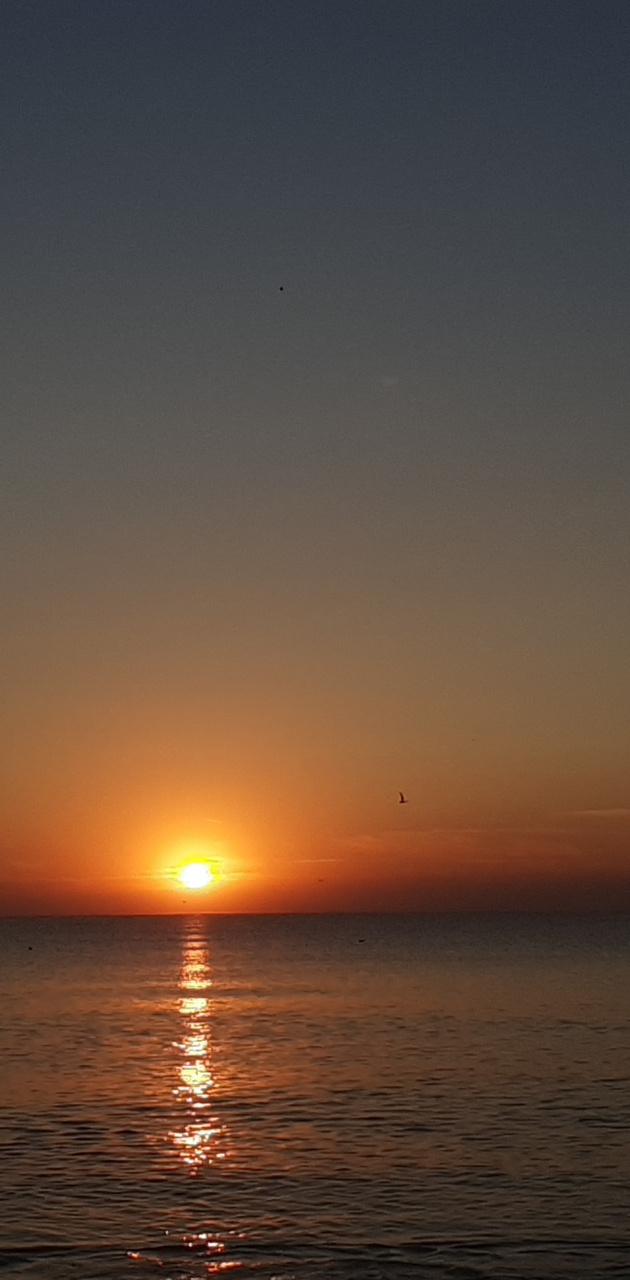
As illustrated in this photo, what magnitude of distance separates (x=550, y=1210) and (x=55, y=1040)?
37263 millimetres

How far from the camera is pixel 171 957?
18138cm

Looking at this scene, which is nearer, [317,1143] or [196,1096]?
[317,1143]

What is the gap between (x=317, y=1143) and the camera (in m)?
36.2

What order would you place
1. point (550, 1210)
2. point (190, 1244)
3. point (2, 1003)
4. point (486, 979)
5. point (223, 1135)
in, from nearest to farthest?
1. point (190, 1244)
2. point (550, 1210)
3. point (223, 1135)
4. point (2, 1003)
5. point (486, 979)

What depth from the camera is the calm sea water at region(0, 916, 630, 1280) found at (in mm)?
25703

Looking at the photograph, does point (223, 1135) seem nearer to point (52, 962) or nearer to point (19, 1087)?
point (19, 1087)

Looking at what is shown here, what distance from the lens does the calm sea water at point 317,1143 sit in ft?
84.3

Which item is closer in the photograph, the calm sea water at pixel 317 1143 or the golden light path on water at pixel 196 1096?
the calm sea water at pixel 317 1143

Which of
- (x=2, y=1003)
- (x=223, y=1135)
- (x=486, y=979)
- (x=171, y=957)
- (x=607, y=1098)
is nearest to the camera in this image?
(x=223, y=1135)

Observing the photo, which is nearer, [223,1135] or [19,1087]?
[223,1135]

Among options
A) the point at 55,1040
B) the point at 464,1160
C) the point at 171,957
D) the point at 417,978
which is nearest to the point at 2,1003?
the point at 55,1040

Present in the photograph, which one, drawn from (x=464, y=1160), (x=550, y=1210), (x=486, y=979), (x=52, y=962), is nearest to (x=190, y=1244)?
(x=550, y=1210)

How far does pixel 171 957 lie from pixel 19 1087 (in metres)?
138

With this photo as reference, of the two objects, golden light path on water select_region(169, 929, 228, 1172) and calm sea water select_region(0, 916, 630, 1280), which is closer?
calm sea water select_region(0, 916, 630, 1280)
